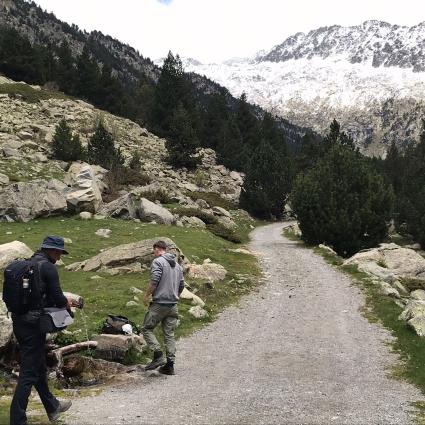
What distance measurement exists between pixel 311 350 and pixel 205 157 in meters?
68.0

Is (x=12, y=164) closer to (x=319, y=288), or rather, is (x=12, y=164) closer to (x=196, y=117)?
(x=319, y=288)

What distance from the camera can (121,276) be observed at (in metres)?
23.2

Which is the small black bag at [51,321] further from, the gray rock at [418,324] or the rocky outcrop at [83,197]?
the rocky outcrop at [83,197]

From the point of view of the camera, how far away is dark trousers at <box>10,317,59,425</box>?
8.63 meters

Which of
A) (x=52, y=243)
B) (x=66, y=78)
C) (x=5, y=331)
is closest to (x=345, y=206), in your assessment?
(x=5, y=331)

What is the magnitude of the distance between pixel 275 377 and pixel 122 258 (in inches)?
523

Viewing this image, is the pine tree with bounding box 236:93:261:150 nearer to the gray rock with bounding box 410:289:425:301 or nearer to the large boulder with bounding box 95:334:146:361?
the gray rock with bounding box 410:289:425:301

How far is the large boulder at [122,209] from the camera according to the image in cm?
4050

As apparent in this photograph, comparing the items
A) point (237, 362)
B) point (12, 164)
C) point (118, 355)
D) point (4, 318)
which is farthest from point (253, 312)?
point (12, 164)

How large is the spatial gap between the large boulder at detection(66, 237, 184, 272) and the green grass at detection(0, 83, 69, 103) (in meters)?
50.2

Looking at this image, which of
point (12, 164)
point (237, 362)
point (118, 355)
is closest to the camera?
point (118, 355)

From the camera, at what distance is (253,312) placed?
20750mm

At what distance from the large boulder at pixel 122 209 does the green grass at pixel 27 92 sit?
1356 inches

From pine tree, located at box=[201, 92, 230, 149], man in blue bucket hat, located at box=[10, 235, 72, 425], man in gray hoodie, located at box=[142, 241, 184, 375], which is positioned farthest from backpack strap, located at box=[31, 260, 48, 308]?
pine tree, located at box=[201, 92, 230, 149]
